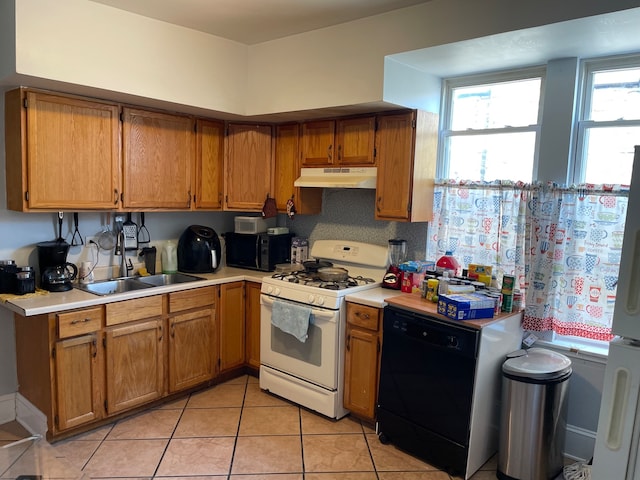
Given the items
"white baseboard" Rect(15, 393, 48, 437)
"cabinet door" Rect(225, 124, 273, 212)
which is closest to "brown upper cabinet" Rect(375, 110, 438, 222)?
"cabinet door" Rect(225, 124, 273, 212)

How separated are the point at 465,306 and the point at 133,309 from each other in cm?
207

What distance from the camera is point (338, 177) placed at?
3.42 metres

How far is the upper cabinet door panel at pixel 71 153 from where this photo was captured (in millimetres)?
Result: 2750

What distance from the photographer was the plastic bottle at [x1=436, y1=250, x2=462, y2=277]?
3.10 m

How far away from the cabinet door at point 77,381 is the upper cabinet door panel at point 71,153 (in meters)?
0.87

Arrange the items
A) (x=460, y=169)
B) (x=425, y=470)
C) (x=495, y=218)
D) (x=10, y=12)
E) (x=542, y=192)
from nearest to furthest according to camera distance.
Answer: (x=10, y=12), (x=425, y=470), (x=542, y=192), (x=495, y=218), (x=460, y=169)

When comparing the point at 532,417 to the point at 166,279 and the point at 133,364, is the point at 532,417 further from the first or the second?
the point at 166,279

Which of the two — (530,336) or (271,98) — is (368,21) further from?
(530,336)

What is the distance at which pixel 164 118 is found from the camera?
11.1ft

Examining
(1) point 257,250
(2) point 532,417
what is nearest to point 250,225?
(1) point 257,250

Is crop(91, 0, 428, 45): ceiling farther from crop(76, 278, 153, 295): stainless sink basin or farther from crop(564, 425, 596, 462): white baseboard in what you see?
crop(564, 425, 596, 462): white baseboard

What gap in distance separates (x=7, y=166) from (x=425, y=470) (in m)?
3.13

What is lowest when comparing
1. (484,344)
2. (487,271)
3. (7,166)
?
(484,344)

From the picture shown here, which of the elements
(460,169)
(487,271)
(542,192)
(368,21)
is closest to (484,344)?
(487,271)
